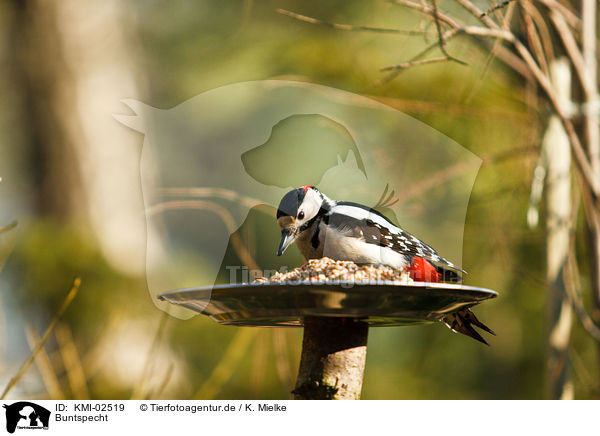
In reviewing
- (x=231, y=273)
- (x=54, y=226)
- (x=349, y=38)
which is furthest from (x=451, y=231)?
(x=54, y=226)

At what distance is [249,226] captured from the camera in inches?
51.2

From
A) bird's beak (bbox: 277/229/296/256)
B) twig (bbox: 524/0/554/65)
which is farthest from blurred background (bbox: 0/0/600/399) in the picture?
bird's beak (bbox: 277/229/296/256)

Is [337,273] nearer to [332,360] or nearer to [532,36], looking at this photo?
[332,360]

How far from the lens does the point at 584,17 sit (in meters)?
1.82

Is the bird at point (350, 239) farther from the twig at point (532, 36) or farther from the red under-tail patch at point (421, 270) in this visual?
the twig at point (532, 36)

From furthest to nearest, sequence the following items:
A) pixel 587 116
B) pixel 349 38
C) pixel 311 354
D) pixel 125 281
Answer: pixel 125 281, pixel 349 38, pixel 587 116, pixel 311 354
